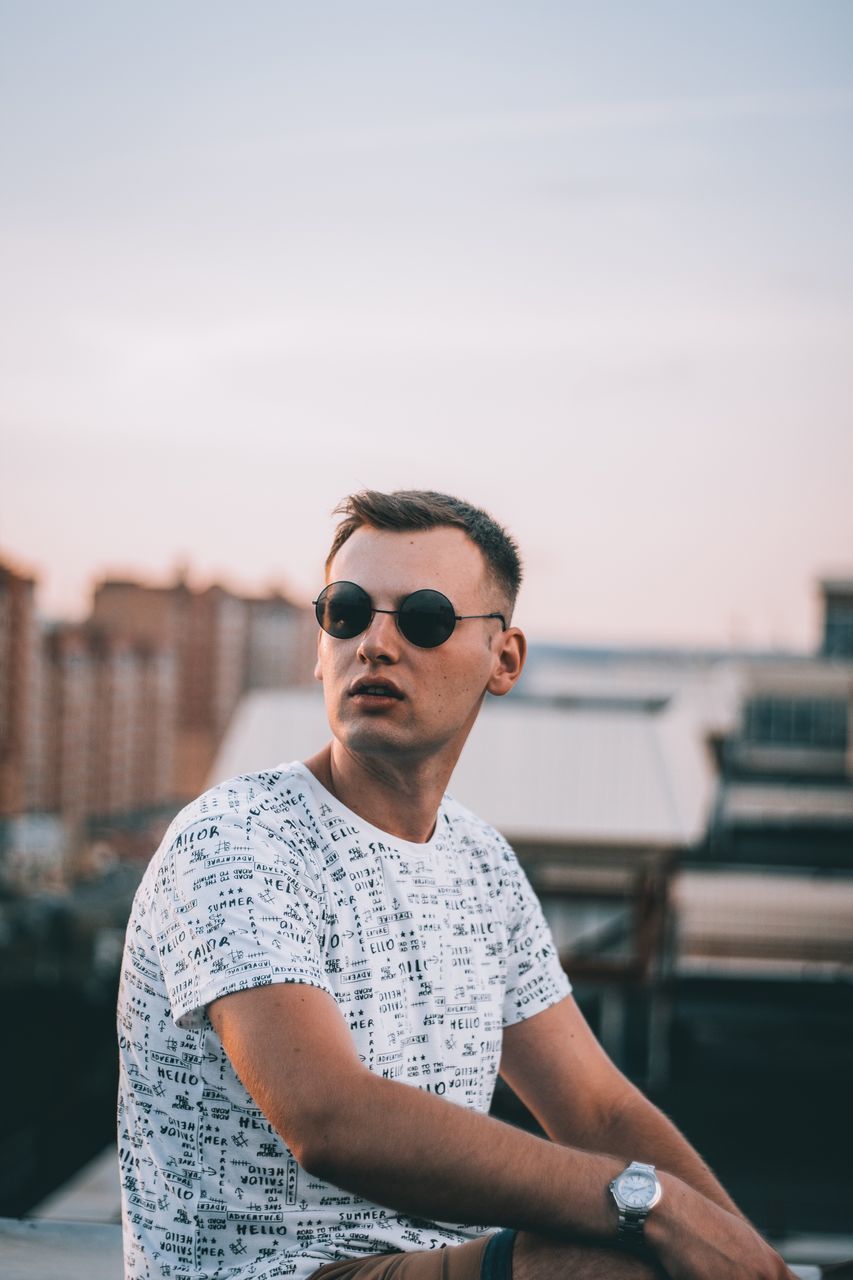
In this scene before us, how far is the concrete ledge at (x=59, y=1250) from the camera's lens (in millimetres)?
2652

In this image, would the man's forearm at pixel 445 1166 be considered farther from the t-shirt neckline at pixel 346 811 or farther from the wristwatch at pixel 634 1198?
the t-shirt neckline at pixel 346 811

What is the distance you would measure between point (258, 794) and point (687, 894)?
1013 inches

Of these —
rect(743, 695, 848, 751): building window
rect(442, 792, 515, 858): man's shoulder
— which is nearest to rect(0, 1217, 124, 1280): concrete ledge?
rect(442, 792, 515, 858): man's shoulder

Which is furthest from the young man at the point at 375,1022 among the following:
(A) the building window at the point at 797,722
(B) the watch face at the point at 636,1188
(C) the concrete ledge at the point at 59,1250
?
(A) the building window at the point at 797,722

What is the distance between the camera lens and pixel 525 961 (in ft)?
7.49

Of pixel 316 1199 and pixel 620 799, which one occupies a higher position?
pixel 316 1199

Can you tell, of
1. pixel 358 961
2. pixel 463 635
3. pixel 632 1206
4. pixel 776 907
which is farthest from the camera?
pixel 776 907

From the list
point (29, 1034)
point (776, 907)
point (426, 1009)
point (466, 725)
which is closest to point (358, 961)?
point (426, 1009)

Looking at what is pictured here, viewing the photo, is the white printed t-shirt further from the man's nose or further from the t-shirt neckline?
the man's nose

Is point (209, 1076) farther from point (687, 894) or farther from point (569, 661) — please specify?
point (569, 661)

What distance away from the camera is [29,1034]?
28.6 metres

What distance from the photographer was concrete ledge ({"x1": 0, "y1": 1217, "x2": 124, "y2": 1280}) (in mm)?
2652

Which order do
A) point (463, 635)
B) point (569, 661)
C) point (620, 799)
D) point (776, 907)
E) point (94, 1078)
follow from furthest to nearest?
point (569, 661), point (776, 907), point (94, 1078), point (620, 799), point (463, 635)

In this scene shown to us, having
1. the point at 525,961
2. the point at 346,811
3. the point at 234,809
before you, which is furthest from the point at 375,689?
the point at 525,961
